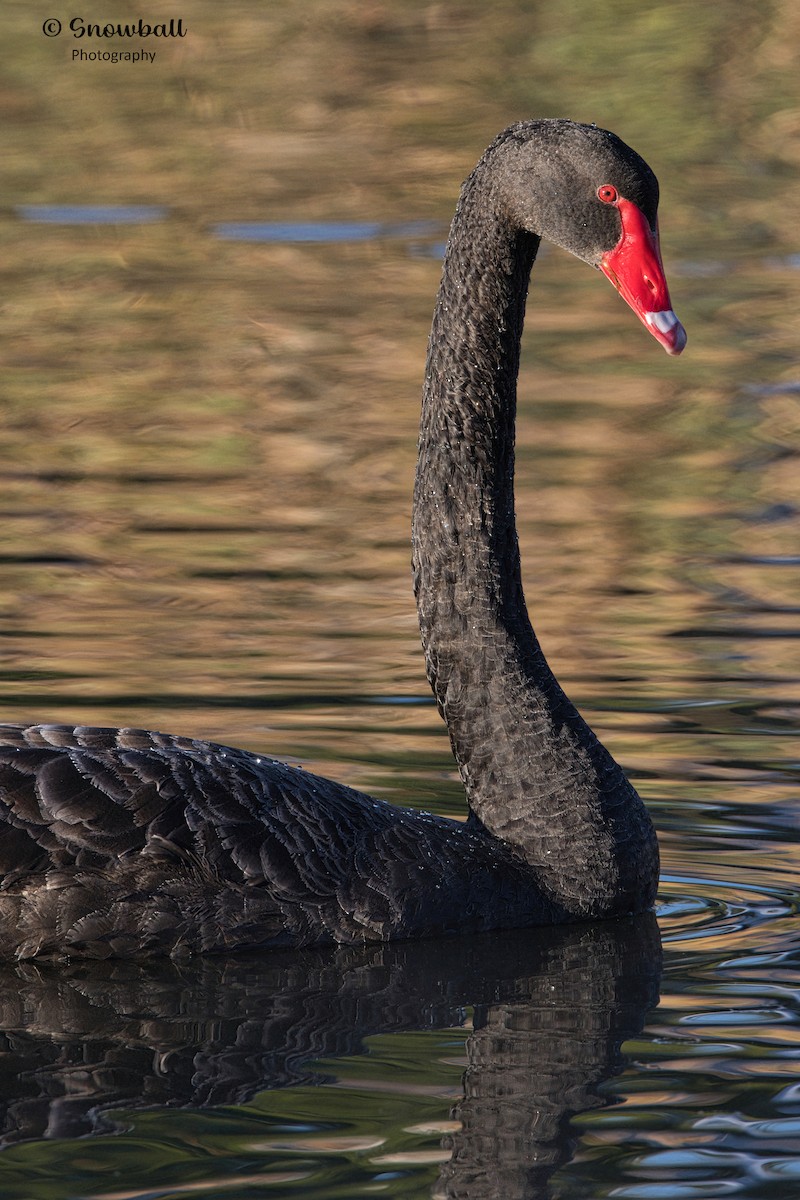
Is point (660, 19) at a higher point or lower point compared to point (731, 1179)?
higher

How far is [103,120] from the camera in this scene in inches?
960

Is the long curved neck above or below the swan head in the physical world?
below

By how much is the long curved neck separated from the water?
0.31m

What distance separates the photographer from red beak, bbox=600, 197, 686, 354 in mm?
5965

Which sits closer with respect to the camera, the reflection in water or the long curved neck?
the reflection in water

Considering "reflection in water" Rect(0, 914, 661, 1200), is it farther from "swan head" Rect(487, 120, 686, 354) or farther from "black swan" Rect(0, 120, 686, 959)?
"swan head" Rect(487, 120, 686, 354)

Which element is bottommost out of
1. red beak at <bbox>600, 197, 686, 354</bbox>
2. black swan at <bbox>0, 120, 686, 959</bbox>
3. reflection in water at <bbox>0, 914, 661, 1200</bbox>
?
reflection in water at <bbox>0, 914, 661, 1200</bbox>

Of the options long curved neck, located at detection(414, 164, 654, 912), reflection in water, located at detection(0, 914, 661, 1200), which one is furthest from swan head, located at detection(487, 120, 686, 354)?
reflection in water, located at detection(0, 914, 661, 1200)

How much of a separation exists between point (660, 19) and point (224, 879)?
2021cm

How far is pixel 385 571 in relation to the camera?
33.1 feet

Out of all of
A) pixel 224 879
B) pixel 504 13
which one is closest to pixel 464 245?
pixel 224 879

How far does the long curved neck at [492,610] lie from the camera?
6.32 metres

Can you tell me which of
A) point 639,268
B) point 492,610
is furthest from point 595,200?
point 492,610

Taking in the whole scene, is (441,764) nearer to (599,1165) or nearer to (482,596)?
(482,596)
